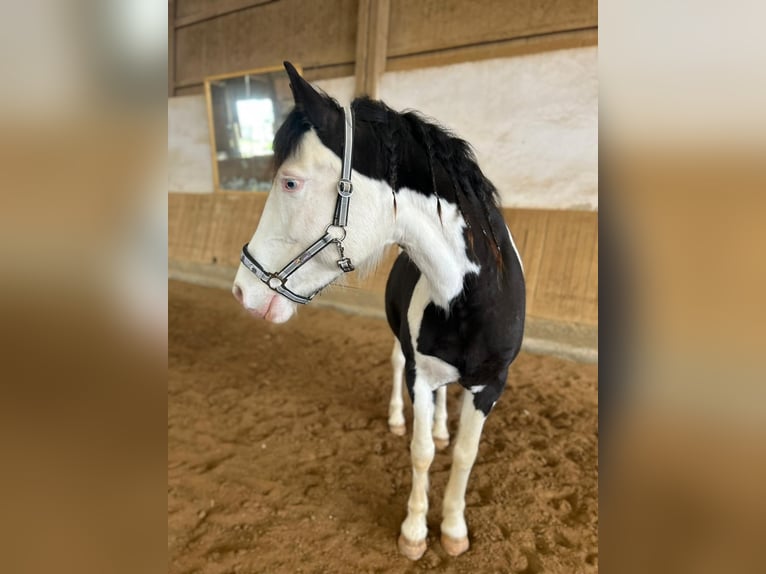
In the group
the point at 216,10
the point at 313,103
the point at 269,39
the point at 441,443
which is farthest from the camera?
the point at 216,10

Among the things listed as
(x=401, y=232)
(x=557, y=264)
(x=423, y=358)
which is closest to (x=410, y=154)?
(x=401, y=232)

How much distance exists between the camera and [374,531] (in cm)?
155

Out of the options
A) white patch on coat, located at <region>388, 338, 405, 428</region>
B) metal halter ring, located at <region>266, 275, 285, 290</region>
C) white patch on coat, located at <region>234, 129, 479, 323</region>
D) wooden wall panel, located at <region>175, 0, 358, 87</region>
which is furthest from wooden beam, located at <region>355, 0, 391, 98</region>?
metal halter ring, located at <region>266, 275, 285, 290</region>

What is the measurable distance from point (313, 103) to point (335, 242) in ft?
1.05

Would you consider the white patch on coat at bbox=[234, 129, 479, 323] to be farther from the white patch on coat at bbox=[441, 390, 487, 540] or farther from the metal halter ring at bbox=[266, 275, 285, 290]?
the white patch on coat at bbox=[441, 390, 487, 540]

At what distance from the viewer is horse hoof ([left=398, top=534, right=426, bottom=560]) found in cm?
144

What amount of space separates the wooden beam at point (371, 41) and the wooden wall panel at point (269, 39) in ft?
0.67

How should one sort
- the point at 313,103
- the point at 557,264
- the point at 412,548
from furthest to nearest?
the point at 557,264
the point at 412,548
the point at 313,103

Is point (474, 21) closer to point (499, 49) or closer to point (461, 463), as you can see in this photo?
point (499, 49)

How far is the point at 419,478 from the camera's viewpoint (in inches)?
58.8

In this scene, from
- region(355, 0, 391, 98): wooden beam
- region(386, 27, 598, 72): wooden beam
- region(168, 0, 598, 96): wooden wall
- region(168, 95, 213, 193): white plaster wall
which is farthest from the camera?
region(168, 95, 213, 193): white plaster wall

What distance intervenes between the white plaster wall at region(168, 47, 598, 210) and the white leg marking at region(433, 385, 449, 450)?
6.97 feet
